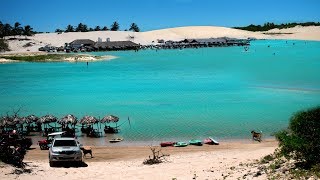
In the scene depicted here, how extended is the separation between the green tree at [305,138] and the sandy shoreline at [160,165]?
1256 mm

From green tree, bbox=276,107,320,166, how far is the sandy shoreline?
1.26 metres

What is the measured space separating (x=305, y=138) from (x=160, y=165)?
25.4 feet

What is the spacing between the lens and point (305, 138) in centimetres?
1170

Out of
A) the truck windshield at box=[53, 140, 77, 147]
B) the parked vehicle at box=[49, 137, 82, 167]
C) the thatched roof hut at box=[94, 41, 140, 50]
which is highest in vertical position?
the thatched roof hut at box=[94, 41, 140, 50]

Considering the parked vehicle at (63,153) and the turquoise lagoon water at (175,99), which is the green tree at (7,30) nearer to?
the turquoise lagoon water at (175,99)

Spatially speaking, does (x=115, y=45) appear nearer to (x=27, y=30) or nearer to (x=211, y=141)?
(x=27, y=30)

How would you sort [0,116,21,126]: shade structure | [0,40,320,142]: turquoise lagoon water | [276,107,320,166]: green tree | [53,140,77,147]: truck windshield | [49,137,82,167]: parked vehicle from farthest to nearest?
[0,40,320,142]: turquoise lagoon water
[0,116,21,126]: shade structure
[53,140,77,147]: truck windshield
[49,137,82,167]: parked vehicle
[276,107,320,166]: green tree

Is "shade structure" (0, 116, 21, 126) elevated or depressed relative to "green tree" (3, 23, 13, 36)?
depressed

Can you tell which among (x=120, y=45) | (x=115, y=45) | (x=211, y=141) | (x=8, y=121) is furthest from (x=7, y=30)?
(x=211, y=141)

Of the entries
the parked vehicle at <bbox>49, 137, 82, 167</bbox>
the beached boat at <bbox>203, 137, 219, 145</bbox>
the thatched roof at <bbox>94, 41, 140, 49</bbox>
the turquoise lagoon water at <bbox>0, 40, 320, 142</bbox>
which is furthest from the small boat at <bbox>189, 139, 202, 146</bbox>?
the thatched roof at <bbox>94, 41, 140, 49</bbox>

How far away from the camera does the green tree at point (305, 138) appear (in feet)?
38.0

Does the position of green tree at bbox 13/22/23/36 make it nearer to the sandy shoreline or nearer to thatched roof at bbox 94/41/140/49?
thatched roof at bbox 94/41/140/49

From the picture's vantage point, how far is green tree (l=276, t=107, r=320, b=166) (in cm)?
1159

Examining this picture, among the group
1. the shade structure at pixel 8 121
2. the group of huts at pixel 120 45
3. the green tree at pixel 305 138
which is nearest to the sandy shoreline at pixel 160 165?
the green tree at pixel 305 138
